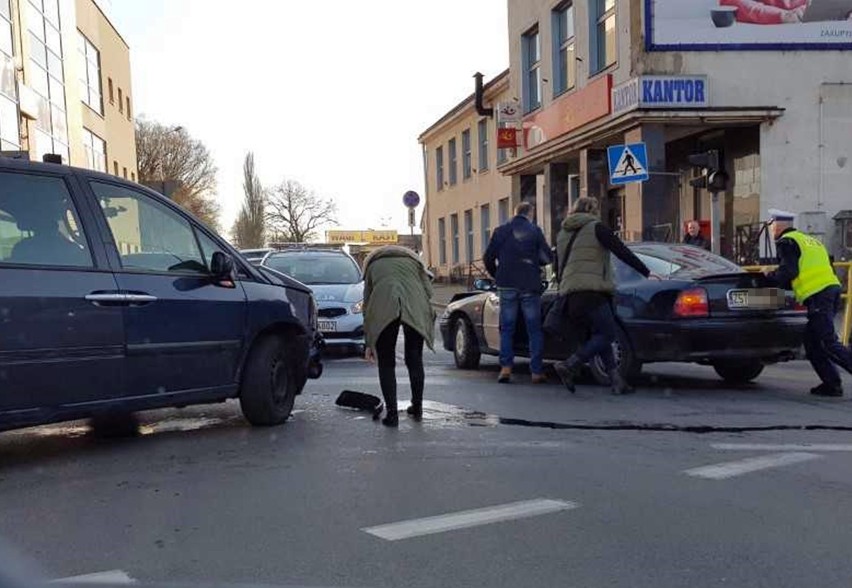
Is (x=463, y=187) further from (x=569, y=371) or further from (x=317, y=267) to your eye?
(x=569, y=371)

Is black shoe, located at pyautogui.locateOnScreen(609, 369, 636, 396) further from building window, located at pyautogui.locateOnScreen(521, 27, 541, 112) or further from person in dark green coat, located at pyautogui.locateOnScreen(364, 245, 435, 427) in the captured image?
building window, located at pyautogui.locateOnScreen(521, 27, 541, 112)

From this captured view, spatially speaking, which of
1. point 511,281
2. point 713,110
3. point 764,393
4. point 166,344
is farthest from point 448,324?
point 713,110

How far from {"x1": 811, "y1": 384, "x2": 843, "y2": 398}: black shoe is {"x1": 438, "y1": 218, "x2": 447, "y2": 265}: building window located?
29.9 m

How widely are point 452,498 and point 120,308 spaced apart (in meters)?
2.35

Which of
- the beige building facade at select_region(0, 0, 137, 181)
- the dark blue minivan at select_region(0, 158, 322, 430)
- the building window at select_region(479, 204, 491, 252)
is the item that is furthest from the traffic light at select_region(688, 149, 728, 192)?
the building window at select_region(479, 204, 491, 252)

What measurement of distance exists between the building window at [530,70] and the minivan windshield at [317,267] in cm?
1136

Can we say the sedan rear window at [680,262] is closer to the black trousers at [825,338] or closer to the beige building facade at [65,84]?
the black trousers at [825,338]

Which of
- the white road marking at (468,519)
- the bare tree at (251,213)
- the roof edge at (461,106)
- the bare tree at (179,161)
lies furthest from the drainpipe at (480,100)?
the bare tree at (251,213)

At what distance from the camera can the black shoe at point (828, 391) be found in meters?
8.16

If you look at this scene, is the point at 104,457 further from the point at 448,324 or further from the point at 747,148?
the point at 747,148

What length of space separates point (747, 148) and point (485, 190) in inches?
571

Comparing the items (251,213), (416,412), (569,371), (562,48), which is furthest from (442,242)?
(251,213)

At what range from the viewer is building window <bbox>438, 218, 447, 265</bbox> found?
125 feet

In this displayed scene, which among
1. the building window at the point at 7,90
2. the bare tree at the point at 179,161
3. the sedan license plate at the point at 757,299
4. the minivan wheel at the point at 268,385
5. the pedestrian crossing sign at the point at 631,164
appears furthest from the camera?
the bare tree at the point at 179,161
